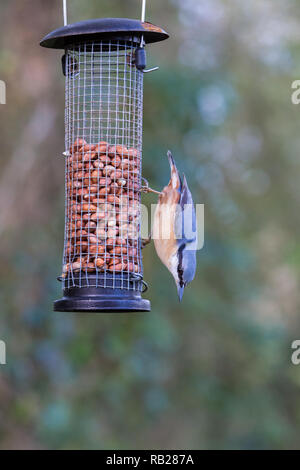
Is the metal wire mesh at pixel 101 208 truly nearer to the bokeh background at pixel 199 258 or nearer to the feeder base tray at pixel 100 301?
the feeder base tray at pixel 100 301

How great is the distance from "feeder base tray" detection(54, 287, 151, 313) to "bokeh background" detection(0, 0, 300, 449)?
4163 millimetres

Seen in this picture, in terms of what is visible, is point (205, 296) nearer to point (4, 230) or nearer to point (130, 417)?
point (130, 417)

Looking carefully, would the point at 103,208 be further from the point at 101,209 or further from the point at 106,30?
the point at 106,30

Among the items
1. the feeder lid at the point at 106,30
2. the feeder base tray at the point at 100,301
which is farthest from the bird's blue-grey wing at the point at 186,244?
the feeder lid at the point at 106,30

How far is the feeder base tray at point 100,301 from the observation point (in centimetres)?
461

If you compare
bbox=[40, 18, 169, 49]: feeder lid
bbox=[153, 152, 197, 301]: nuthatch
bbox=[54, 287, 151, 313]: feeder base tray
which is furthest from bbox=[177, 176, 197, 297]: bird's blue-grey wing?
bbox=[40, 18, 169, 49]: feeder lid

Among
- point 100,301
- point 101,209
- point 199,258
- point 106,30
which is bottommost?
point 100,301

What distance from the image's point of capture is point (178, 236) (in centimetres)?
537

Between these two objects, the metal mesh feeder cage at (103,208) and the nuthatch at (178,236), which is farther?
the nuthatch at (178,236)

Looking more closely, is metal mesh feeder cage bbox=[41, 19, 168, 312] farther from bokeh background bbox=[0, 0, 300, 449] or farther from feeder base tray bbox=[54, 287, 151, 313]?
bokeh background bbox=[0, 0, 300, 449]

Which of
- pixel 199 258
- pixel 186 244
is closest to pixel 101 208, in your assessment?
pixel 186 244

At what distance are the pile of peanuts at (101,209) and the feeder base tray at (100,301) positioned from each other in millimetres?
160

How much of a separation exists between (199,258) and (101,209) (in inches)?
215

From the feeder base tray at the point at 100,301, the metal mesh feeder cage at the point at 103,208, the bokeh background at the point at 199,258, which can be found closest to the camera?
the feeder base tray at the point at 100,301
